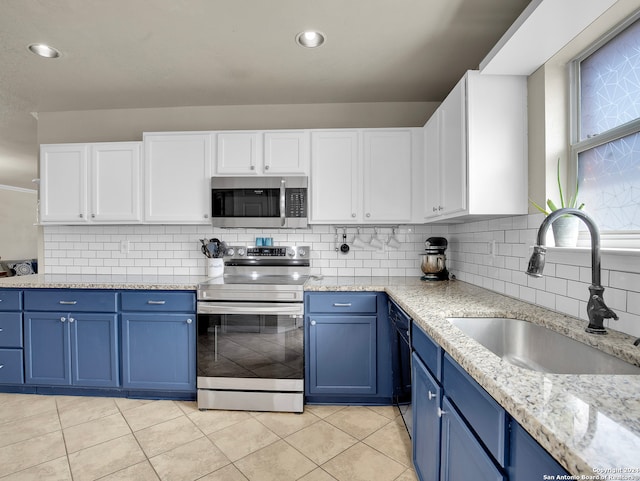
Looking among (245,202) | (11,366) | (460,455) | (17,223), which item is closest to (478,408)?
(460,455)

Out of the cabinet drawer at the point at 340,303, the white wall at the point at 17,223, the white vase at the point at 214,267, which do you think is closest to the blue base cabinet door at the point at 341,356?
the cabinet drawer at the point at 340,303

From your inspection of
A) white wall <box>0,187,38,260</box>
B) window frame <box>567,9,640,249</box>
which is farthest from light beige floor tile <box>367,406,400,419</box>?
white wall <box>0,187,38,260</box>

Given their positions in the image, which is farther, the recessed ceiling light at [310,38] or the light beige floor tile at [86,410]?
the light beige floor tile at [86,410]

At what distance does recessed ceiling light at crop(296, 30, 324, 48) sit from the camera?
6.42ft

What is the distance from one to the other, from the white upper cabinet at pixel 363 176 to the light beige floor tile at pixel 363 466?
63.0 inches

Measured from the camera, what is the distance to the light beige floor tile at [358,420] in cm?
207

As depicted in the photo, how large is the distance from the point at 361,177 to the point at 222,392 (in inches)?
76.5

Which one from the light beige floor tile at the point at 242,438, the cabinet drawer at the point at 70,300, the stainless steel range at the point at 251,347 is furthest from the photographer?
the cabinet drawer at the point at 70,300

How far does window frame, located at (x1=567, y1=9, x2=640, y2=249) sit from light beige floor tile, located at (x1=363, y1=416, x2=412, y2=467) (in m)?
1.46

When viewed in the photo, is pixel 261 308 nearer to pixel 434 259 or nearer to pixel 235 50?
pixel 434 259

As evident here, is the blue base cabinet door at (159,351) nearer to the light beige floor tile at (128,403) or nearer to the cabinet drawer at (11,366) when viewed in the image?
the light beige floor tile at (128,403)

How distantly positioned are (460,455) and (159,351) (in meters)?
2.15

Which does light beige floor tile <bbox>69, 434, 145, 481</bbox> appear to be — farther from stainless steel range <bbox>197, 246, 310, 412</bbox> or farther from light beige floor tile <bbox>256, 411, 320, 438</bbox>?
light beige floor tile <bbox>256, 411, 320, 438</bbox>

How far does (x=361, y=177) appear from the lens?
263 cm
